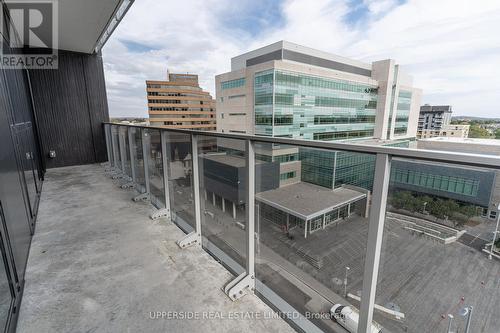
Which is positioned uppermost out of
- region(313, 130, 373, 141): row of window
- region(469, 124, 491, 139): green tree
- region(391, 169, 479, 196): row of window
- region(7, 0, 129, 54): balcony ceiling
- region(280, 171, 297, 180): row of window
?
region(7, 0, 129, 54): balcony ceiling

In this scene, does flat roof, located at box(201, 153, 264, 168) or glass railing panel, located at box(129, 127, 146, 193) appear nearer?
flat roof, located at box(201, 153, 264, 168)

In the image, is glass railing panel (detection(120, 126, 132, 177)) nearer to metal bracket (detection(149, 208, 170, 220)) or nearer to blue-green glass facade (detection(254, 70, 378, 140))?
metal bracket (detection(149, 208, 170, 220))

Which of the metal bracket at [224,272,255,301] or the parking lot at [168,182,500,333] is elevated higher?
the parking lot at [168,182,500,333]

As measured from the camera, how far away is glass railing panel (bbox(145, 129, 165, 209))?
9.37ft

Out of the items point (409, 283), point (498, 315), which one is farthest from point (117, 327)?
point (498, 315)

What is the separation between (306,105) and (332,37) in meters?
7.79

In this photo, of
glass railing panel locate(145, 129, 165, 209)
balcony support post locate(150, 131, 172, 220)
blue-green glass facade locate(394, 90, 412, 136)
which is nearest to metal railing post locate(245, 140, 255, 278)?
balcony support post locate(150, 131, 172, 220)

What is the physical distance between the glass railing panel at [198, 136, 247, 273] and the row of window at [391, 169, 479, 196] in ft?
3.19

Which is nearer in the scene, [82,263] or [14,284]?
[14,284]

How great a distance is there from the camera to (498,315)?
0.77m

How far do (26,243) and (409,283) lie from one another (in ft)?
10.1

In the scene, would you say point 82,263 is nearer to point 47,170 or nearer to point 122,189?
point 122,189

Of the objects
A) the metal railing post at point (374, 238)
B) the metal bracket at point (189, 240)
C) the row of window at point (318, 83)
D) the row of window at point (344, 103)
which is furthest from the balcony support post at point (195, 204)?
the row of window at point (344, 103)

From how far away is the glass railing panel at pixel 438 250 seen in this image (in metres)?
0.72
